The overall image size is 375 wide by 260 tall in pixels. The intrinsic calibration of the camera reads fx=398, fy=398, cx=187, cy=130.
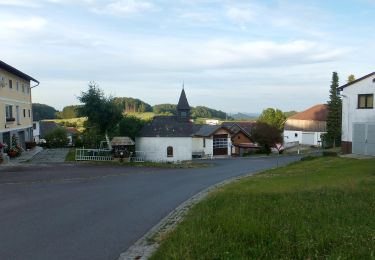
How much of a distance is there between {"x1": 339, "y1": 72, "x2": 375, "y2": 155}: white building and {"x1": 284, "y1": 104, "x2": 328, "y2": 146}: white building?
41541 mm

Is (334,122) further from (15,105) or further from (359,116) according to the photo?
(15,105)

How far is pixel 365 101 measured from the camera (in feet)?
96.5

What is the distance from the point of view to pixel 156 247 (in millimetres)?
8102

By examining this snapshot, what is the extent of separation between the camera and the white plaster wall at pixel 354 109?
2884 centimetres

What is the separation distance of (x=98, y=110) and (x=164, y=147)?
1359 centimetres

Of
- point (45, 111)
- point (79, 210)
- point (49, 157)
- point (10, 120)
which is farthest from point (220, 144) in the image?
point (45, 111)

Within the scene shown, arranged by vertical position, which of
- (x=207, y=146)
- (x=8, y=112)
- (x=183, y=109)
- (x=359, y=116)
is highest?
(x=183, y=109)

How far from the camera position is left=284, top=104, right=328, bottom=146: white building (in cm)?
7250

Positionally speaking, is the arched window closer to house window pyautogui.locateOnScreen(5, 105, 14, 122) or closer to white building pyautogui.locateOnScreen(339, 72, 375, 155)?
house window pyautogui.locateOnScreen(5, 105, 14, 122)

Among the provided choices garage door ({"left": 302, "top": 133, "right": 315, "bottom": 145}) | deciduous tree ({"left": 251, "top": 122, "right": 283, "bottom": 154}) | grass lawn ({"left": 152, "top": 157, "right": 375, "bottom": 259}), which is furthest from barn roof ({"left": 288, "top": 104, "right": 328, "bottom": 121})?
grass lawn ({"left": 152, "top": 157, "right": 375, "bottom": 259})

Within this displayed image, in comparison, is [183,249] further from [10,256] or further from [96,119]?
[96,119]

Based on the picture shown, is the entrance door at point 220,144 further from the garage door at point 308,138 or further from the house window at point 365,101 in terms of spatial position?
the house window at point 365,101

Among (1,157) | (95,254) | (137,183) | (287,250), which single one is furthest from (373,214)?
(1,157)

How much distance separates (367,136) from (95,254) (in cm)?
2568
